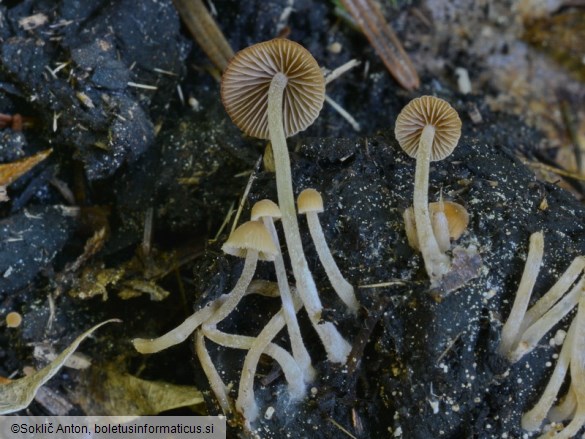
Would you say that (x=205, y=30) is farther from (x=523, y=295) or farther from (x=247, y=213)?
(x=523, y=295)

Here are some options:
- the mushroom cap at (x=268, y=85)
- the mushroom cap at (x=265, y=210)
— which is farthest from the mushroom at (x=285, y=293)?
the mushroom cap at (x=268, y=85)

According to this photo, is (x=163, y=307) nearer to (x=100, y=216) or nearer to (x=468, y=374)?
(x=100, y=216)

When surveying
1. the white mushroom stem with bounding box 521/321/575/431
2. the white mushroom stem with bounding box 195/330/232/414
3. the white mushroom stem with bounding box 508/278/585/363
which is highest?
the white mushroom stem with bounding box 195/330/232/414

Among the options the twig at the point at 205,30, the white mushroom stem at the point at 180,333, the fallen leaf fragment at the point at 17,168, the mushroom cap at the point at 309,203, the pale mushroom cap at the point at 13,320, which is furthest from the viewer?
the twig at the point at 205,30

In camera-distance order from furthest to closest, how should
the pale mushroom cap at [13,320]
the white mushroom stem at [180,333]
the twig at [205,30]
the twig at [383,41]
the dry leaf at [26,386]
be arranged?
the twig at [383,41], the twig at [205,30], the pale mushroom cap at [13,320], the dry leaf at [26,386], the white mushroom stem at [180,333]

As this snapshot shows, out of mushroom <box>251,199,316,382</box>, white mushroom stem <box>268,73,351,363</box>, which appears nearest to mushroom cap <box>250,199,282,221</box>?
mushroom <box>251,199,316,382</box>

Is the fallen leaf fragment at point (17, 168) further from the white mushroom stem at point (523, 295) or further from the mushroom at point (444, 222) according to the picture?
the white mushroom stem at point (523, 295)

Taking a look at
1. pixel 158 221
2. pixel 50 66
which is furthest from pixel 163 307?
pixel 50 66

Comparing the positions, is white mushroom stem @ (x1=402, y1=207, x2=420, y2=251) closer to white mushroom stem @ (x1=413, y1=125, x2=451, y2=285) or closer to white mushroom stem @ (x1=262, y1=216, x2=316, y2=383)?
white mushroom stem @ (x1=413, y1=125, x2=451, y2=285)
